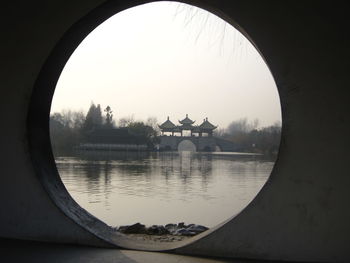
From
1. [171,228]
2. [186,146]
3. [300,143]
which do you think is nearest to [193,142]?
[186,146]

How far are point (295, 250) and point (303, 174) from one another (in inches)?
15.4

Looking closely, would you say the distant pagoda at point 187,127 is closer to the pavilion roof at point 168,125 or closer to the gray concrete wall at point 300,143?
the pavilion roof at point 168,125

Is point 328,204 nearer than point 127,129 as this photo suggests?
Yes

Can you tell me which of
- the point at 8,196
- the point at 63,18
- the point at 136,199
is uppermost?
the point at 63,18

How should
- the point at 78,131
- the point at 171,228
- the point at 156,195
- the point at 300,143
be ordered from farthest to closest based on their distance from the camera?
the point at 78,131 < the point at 156,195 < the point at 171,228 < the point at 300,143

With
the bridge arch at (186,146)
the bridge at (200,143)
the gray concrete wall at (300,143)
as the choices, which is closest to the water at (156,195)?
the gray concrete wall at (300,143)

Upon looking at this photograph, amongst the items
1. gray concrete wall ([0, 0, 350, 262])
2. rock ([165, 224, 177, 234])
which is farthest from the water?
gray concrete wall ([0, 0, 350, 262])

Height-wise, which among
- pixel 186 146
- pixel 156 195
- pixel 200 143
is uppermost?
pixel 200 143

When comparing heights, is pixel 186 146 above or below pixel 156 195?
above

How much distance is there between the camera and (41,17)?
8.37 ft

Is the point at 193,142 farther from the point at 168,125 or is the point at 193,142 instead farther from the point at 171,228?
the point at 171,228

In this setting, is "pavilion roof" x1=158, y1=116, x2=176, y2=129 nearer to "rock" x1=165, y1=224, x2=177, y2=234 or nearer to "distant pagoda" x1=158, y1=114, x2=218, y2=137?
"distant pagoda" x1=158, y1=114, x2=218, y2=137

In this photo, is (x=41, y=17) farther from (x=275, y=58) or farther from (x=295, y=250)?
(x=295, y=250)

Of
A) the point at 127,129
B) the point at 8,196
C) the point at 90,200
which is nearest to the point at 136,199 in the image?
the point at 90,200
